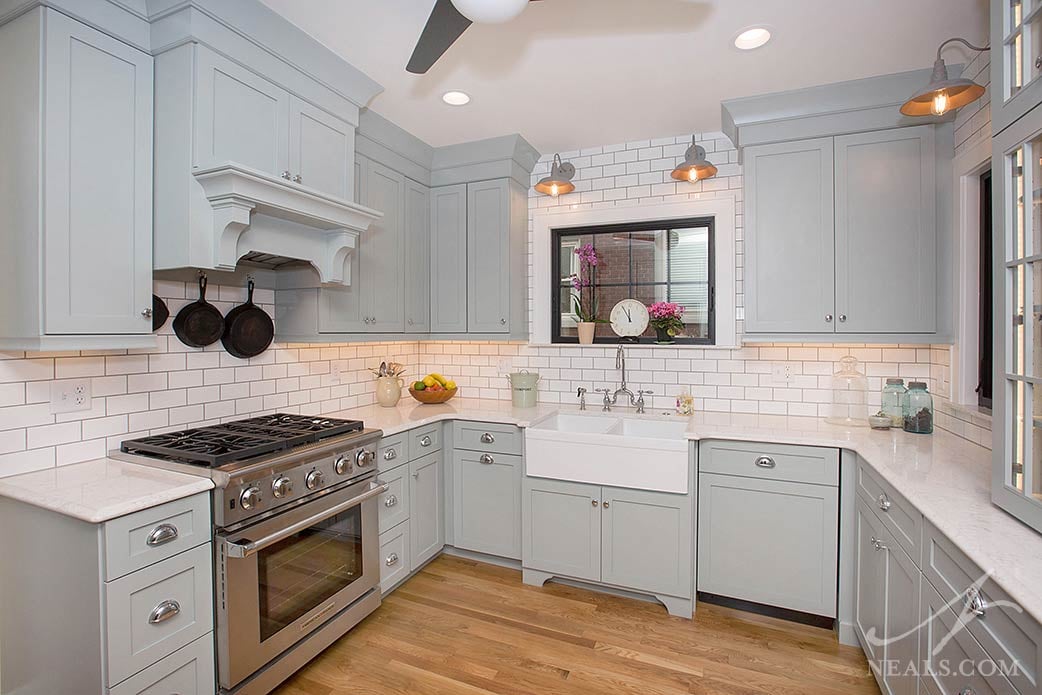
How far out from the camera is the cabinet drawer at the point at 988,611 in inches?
40.3

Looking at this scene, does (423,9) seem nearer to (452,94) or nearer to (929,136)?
(452,94)

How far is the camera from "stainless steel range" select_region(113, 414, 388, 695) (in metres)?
1.84

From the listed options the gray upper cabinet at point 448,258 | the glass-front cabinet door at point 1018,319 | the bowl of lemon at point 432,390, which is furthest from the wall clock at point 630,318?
the glass-front cabinet door at point 1018,319

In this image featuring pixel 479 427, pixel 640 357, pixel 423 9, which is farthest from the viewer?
pixel 640 357

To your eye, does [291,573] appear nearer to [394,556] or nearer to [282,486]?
[282,486]

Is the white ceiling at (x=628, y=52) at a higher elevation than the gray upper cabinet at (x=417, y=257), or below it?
higher

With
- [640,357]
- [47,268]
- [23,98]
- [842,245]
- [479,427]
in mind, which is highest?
[23,98]

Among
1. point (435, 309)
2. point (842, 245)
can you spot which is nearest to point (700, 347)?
point (842, 245)

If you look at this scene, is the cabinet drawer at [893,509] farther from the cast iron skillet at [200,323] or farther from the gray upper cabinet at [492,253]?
the cast iron skillet at [200,323]

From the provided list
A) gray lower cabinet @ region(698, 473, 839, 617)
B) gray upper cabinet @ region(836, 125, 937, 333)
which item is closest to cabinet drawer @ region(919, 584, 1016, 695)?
gray lower cabinet @ region(698, 473, 839, 617)

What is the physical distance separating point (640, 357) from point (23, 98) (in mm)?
3067

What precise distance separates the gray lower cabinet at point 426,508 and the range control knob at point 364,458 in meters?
0.39

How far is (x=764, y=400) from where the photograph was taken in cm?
310

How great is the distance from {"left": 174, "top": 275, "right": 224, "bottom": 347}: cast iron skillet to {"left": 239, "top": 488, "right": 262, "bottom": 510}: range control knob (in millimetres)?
879
